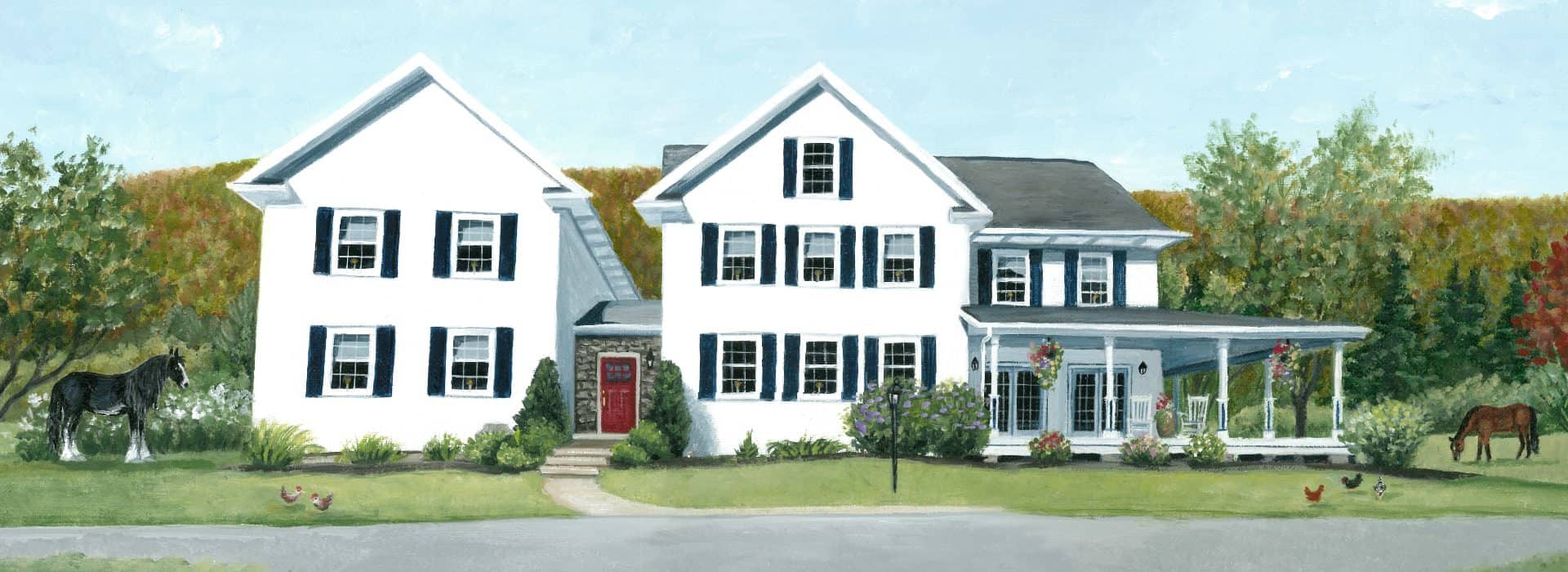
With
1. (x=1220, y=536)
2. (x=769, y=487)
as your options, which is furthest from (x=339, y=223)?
(x=1220, y=536)

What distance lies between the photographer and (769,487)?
2197cm

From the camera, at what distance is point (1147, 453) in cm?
2520

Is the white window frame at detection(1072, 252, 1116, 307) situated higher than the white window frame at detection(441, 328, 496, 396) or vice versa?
the white window frame at detection(1072, 252, 1116, 307)

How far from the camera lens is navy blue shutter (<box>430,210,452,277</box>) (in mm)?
26766

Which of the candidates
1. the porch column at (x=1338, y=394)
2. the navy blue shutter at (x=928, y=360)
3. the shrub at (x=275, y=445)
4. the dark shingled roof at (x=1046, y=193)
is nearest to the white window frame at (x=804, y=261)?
the navy blue shutter at (x=928, y=360)

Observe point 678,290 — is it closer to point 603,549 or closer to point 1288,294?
point 603,549

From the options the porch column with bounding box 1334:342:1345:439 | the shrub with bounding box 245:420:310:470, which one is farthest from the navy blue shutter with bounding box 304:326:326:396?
the porch column with bounding box 1334:342:1345:439

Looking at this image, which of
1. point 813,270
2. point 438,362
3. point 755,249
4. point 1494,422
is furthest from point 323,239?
point 1494,422

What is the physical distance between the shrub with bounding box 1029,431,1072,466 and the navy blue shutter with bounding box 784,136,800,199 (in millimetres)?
6806

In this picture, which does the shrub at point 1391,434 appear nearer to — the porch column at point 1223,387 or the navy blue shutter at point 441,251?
the porch column at point 1223,387

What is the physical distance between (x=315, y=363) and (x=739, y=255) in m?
8.42

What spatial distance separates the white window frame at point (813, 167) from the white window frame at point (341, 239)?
807 cm

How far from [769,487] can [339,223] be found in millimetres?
10595

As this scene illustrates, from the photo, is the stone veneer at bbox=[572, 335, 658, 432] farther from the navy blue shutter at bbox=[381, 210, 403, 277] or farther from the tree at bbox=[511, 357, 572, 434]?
the navy blue shutter at bbox=[381, 210, 403, 277]
